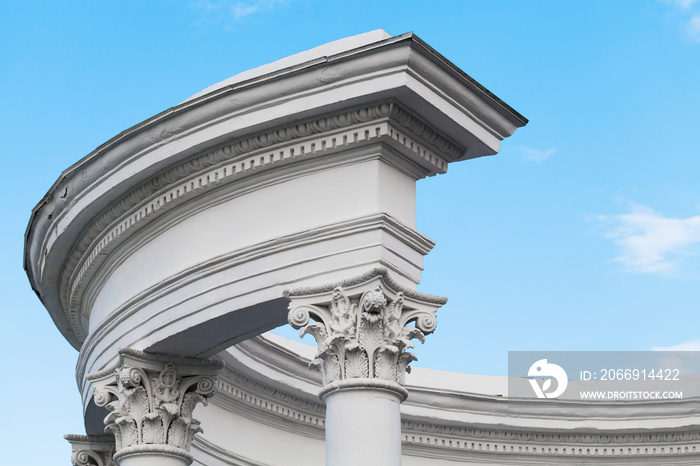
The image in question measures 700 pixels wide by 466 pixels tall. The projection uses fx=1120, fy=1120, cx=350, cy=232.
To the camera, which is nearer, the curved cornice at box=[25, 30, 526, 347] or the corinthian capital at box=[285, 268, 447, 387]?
the corinthian capital at box=[285, 268, 447, 387]

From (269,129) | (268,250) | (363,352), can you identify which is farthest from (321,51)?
(363,352)

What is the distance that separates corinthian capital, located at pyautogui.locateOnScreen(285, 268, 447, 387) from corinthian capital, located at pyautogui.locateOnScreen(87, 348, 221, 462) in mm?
3194

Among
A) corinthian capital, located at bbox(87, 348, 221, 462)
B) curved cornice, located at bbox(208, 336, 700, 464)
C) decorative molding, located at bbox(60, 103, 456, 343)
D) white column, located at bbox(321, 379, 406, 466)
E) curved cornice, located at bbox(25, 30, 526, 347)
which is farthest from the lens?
curved cornice, located at bbox(208, 336, 700, 464)

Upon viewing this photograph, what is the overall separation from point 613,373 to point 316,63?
16.4 m

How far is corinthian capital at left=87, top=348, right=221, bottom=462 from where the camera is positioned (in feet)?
50.5

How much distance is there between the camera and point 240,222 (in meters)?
14.7

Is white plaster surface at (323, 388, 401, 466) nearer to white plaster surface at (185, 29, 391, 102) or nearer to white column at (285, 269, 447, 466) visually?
white column at (285, 269, 447, 466)

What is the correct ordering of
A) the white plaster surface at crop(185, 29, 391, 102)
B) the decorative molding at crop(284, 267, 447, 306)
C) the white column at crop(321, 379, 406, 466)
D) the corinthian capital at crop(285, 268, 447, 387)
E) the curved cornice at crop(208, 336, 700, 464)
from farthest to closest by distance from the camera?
1. the curved cornice at crop(208, 336, 700, 464)
2. the white plaster surface at crop(185, 29, 391, 102)
3. the decorative molding at crop(284, 267, 447, 306)
4. the corinthian capital at crop(285, 268, 447, 387)
5. the white column at crop(321, 379, 406, 466)

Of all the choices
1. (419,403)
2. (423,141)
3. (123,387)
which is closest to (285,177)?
(423,141)

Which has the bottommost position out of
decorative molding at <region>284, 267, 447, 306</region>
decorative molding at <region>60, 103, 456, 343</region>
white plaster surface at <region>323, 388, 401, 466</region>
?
white plaster surface at <region>323, 388, 401, 466</region>

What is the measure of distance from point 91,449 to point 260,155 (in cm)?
716

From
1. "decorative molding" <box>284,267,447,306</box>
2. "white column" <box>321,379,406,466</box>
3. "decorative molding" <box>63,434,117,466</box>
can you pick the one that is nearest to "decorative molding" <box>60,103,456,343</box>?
"decorative molding" <box>284,267,447,306</box>

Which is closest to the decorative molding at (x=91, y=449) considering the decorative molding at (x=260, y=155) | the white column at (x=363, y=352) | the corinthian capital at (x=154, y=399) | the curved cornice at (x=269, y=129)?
the corinthian capital at (x=154, y=399)

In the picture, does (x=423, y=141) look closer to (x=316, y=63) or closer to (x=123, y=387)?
(x=316, y=63)
